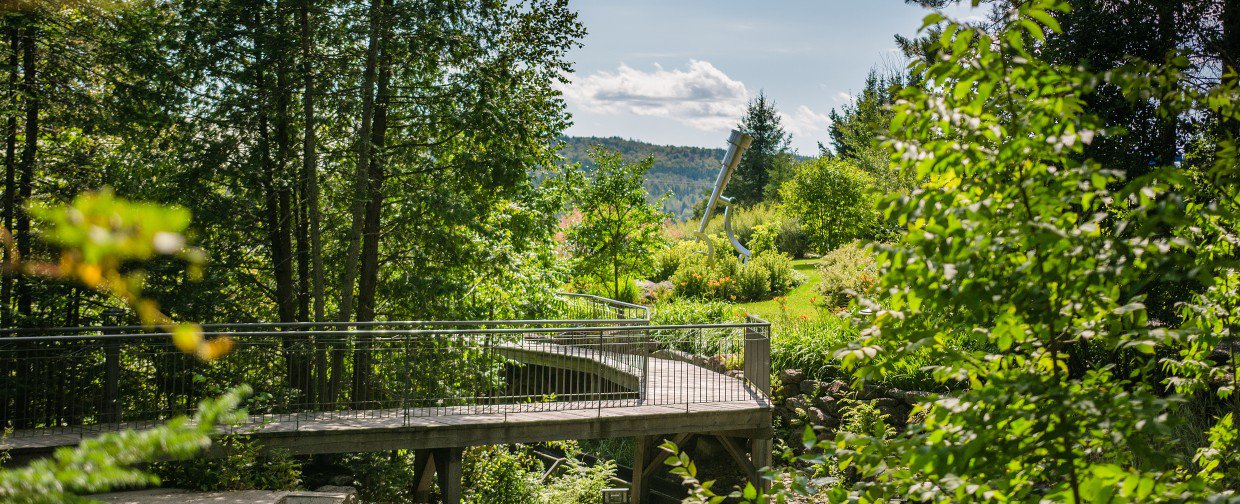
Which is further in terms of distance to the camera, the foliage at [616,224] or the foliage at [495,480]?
the foliage at [616,224]

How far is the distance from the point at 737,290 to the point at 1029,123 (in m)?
17.9

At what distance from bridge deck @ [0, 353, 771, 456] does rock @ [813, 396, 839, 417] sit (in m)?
2.04

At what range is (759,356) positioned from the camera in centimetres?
1100

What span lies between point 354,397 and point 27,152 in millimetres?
4665

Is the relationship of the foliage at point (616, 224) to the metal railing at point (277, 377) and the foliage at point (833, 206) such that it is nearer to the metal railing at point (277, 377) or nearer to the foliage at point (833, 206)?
the metal railing at point (277, 377)

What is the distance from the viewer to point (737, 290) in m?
20.1

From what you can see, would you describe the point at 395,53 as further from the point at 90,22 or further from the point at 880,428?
the point at 880,428

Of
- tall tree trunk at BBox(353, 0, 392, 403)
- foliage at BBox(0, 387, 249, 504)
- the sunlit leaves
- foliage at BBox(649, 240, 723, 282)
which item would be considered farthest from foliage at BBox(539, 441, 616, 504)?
foliage at BBox(649, 240, 723, 282)

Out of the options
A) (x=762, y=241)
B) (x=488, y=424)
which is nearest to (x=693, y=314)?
(x=488, y=424)

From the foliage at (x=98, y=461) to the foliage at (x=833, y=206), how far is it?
2619 centimetres

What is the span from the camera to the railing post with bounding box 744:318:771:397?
1066 cm

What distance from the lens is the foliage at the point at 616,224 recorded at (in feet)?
63.3

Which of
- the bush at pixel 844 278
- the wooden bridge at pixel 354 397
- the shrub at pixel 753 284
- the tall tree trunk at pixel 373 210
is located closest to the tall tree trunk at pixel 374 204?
the tall tree trunk at pixel 373 210

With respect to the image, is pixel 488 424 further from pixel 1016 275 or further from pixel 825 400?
pixel 1016 275
